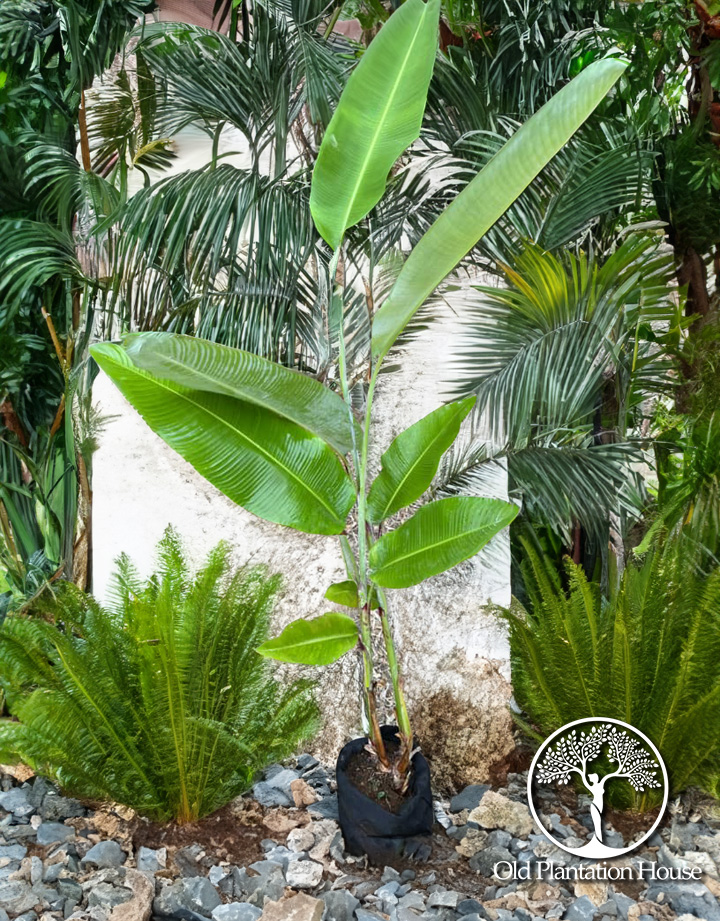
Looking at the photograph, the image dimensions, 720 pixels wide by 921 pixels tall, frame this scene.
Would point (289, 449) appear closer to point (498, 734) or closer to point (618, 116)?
point (498, 734)

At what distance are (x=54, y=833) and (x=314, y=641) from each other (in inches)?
37.6

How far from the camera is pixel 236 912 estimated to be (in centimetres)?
202

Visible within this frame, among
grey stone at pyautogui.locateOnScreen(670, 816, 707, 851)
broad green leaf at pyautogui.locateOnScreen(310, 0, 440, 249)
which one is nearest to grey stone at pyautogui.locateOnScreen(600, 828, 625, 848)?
grey stone at pyautogui.locateOnScreen(670, 816, 707, 851)

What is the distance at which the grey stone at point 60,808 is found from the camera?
2428 millimetres

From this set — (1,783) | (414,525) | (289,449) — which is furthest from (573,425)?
(1,783)

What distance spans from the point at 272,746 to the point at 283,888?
0.38 metres

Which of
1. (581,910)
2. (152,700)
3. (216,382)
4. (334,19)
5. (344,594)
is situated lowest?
(581,910)

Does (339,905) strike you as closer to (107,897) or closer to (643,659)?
(107,897)

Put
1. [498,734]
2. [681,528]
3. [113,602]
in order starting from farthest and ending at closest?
[681,528] < [498,734] < [113,602]

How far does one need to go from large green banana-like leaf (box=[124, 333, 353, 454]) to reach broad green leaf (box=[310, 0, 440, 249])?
37 centimetres

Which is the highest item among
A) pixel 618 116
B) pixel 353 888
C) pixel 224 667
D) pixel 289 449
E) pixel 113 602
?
pixel 618 116

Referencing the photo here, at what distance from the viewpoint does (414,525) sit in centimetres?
216

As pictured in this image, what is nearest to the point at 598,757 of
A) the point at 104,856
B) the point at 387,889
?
the point at 387,889

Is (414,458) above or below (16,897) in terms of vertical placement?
above
